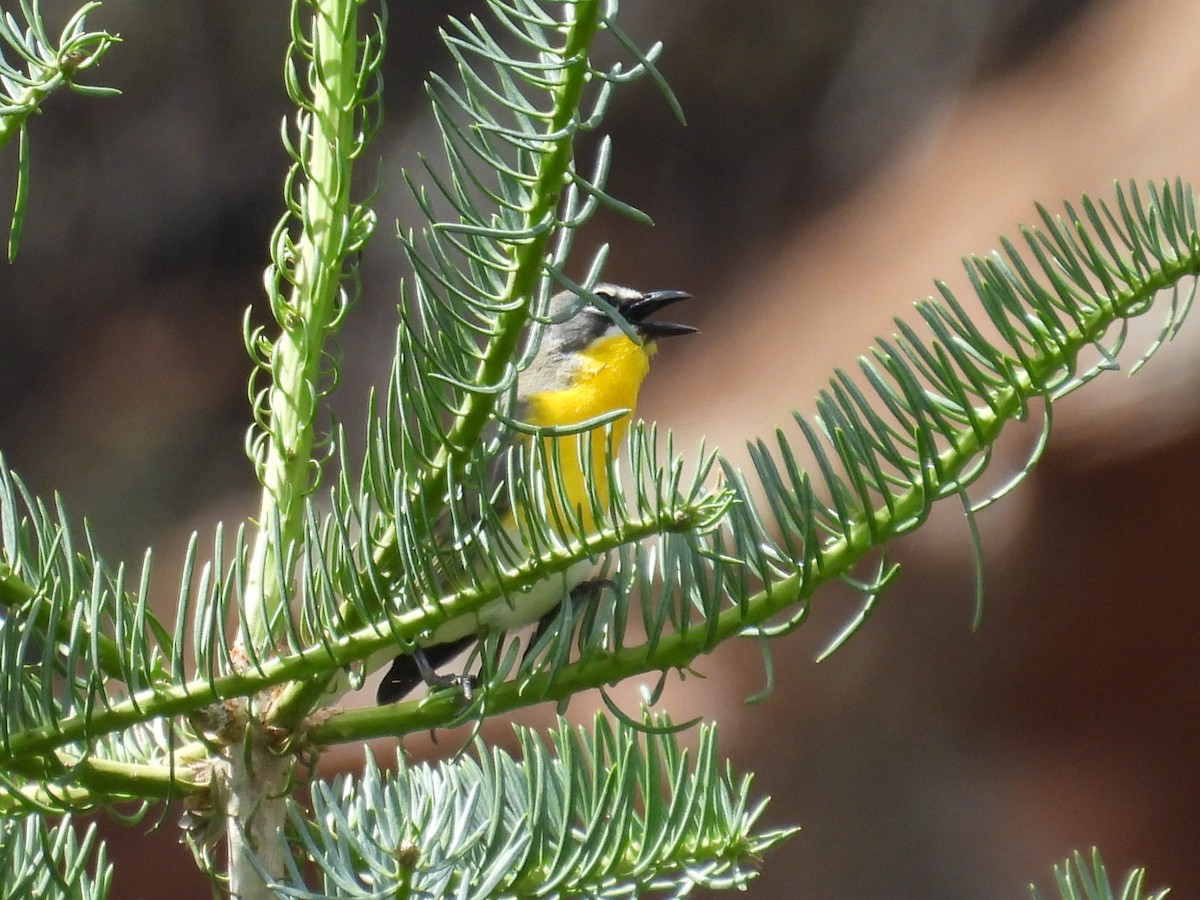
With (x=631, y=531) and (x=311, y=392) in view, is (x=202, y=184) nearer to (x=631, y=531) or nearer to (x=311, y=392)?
(x=311, y=392)

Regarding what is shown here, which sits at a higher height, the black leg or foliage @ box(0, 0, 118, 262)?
foliage @ box(0, 0, 118, 262)

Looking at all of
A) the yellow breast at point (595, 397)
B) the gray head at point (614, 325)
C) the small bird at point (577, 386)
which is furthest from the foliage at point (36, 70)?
the gray head at point (614, 325)

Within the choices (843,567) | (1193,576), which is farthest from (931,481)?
(1193,576)

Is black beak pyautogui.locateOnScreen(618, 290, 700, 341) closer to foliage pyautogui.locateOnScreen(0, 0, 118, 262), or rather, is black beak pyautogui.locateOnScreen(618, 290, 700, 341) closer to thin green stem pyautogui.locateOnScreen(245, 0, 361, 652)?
thin green stem pyautogui.locateOnScreen(245, 0, 361, 652)

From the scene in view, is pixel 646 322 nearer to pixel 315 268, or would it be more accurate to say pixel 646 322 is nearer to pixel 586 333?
pixel 586 333

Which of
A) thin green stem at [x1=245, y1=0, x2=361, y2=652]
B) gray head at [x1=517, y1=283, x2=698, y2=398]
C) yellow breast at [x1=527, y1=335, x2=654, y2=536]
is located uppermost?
gray head at [x1=517, y1=283, x2=698, y2=398]

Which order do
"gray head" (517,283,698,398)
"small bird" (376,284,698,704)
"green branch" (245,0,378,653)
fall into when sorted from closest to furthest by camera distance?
"green branch" (245,0,378,653)
"small bird" (376,284,698,704)
"gray head" (517,283,698,398)

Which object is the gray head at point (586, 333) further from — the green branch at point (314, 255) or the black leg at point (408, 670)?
the green branch at point (314, 255)

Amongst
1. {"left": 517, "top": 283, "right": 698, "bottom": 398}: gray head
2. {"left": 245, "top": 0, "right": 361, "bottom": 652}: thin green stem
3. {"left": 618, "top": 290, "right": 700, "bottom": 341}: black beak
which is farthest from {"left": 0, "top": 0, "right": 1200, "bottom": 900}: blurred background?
{"left": 245, "top": 0, "right": 361, "bottom": 652}: thin green stem
